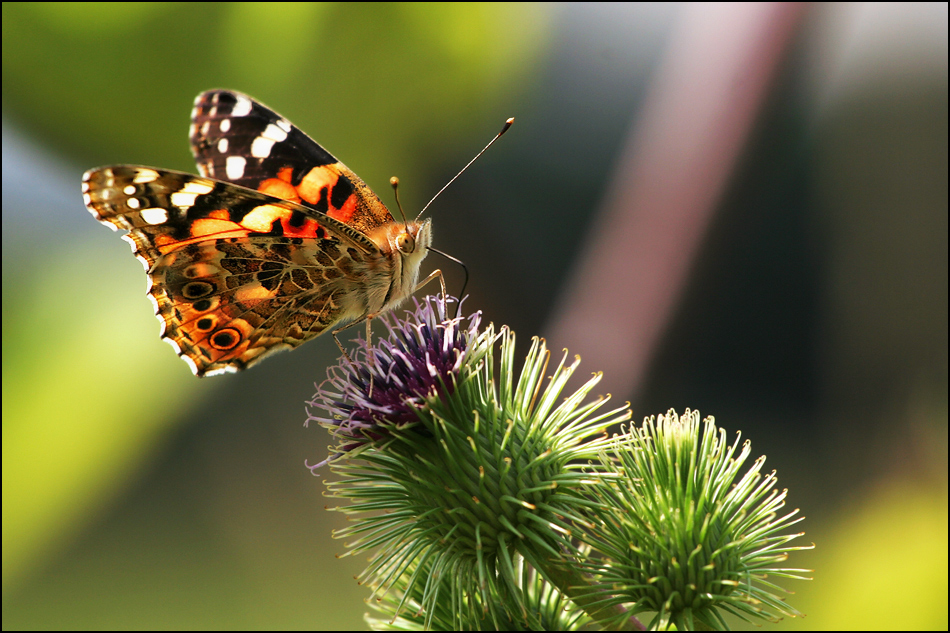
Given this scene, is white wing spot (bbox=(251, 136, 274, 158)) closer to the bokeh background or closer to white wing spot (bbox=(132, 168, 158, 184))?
white wing spot (bbox=(132, 168, 158, 184))

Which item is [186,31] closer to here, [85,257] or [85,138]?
[85,138]

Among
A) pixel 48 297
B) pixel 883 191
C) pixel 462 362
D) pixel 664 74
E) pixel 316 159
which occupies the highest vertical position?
pixel 664 74

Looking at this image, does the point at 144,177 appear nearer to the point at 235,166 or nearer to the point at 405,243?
the point at 235,166

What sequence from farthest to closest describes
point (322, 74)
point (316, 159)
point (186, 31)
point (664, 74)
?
1. point (664, 74)
2. point (322, 74)
3. point (186, 31)
4. point (316, 159)

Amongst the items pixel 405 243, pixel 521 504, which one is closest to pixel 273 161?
pixel 405 243

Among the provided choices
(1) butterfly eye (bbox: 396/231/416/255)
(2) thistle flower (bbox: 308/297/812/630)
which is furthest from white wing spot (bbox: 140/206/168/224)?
(2) thistle flower (bbox: 308/297/812/630)

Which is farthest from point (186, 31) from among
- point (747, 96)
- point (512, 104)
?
point (747, 96)
